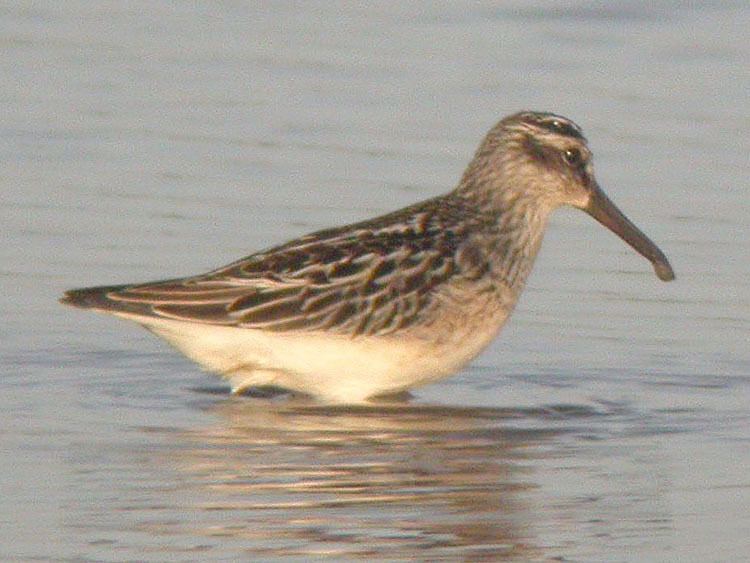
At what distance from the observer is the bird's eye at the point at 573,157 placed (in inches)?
521

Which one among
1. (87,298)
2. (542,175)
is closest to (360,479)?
(87,298)

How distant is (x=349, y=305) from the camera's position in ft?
40.4

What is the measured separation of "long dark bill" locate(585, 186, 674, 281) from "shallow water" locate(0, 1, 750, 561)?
1.27ft

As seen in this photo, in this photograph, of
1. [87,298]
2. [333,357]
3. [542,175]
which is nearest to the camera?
[87,298]

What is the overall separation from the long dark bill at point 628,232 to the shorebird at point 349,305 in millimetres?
594

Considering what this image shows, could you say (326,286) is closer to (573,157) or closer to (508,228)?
(508,228)

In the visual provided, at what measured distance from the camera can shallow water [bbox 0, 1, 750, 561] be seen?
10391 millimetres

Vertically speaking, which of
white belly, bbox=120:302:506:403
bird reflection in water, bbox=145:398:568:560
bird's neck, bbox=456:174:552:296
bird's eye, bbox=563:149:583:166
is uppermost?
bird's eye, bbox=563:149:583:166

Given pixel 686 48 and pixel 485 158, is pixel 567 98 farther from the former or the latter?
pixel 485 158

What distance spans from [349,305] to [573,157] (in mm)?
1558

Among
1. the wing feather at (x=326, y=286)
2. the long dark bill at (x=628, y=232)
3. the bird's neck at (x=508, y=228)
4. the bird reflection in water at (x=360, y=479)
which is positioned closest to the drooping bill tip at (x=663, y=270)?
the long dark bill at (x=628, y=232)

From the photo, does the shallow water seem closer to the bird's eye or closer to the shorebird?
the shorebird

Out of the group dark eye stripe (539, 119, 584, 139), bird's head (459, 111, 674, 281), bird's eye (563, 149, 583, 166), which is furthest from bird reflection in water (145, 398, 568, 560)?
dark eye stripe (539, 119, 584, 139)

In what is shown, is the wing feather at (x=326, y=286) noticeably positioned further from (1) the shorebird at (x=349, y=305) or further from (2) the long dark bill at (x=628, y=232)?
(2) the long dark bill at (x=628, y=232)
